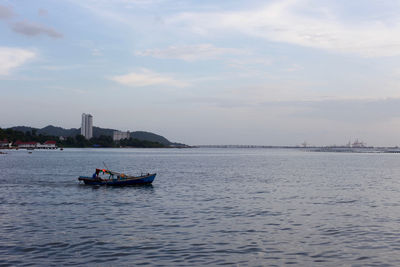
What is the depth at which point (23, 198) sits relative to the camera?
40812 mm

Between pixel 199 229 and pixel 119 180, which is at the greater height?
pixel 119 180

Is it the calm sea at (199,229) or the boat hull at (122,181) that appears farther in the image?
the boat hull at (122,181)

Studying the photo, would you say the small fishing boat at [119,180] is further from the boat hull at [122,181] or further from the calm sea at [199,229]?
the calm sea at [199,229]

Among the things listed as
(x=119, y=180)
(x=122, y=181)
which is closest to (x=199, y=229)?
(x=122, y=181)

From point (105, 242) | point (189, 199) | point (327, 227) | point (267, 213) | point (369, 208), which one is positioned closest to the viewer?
point (105, 242)

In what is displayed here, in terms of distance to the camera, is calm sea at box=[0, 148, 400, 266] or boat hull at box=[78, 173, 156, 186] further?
boat hull at box=[78, 173, 156, 186]

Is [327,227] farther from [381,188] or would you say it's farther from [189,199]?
[381,188]

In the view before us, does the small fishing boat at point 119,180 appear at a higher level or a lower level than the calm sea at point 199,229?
higher

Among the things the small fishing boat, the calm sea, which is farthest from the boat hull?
the calm sea

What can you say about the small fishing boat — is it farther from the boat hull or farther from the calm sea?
the calm sea

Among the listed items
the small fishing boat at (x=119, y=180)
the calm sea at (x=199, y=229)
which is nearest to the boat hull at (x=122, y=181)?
the small fishing boat at (x=119, y=180)

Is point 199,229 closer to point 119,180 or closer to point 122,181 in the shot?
point 122,181

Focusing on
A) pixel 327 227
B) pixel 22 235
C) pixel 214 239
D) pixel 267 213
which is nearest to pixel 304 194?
pixel 267 213

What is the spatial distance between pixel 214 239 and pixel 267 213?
10.0m
